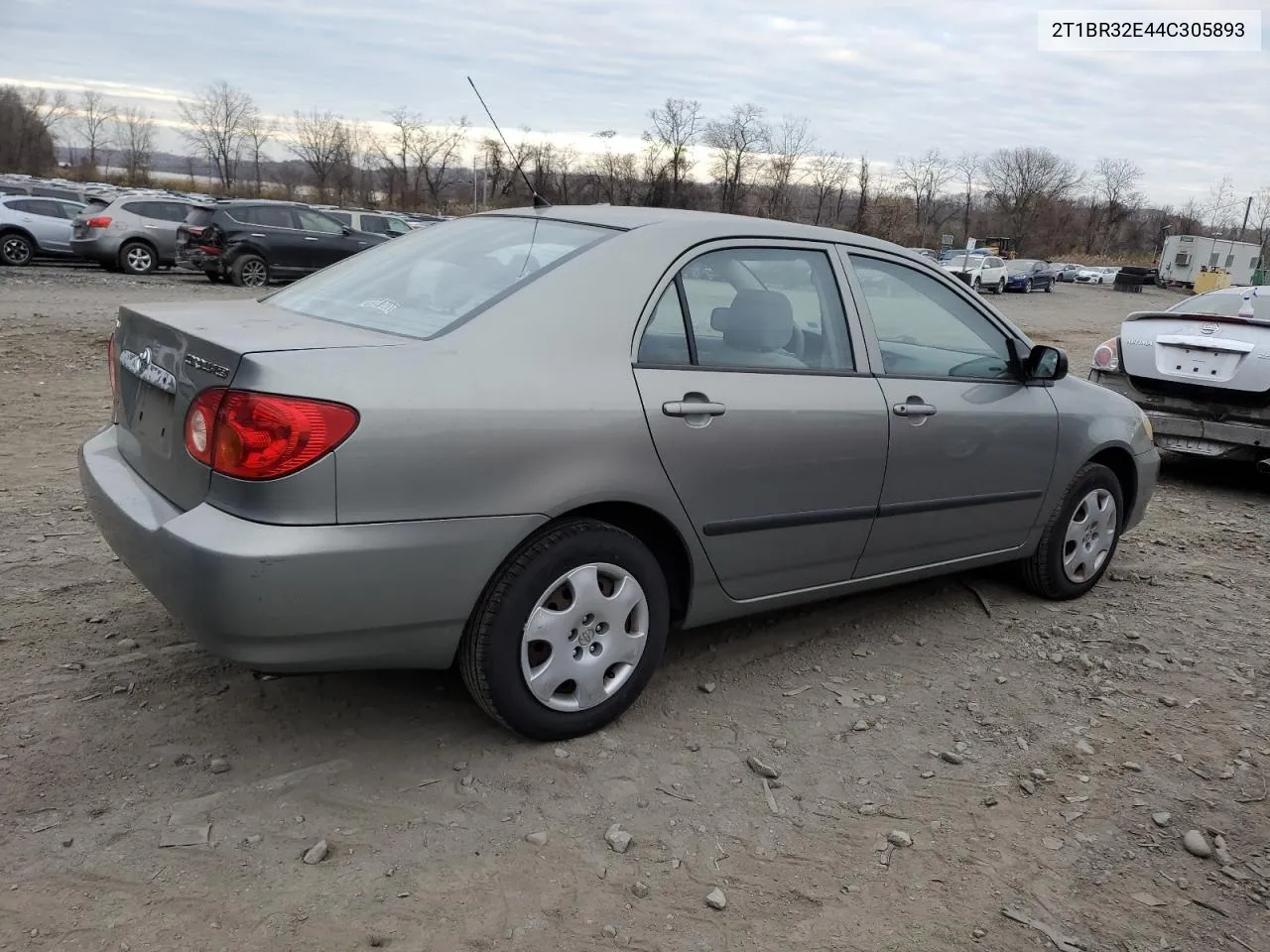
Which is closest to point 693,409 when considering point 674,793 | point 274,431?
point 674,793

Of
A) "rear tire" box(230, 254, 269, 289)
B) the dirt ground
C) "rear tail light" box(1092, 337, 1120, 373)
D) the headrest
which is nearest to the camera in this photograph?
the dirt ground

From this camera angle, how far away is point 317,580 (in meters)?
2.52

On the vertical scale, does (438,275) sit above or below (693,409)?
above

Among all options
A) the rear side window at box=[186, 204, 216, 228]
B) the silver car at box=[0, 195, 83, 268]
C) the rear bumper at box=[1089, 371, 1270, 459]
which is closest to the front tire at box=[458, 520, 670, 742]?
the rear bumper at box=[1089, 371, 1270, 459]

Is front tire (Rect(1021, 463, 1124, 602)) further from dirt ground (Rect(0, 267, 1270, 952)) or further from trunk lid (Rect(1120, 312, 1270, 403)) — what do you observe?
trunk lid (Rect(1120, 312, 1270, 403))

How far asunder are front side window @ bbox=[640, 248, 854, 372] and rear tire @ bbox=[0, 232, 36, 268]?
20.0m

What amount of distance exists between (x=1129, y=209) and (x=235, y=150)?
80940 millimetres

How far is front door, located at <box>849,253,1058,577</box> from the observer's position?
3760 mm

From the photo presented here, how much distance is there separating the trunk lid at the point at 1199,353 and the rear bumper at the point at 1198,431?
0.40 feet

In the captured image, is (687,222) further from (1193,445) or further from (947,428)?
(1193,445)

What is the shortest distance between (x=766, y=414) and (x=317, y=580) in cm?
150

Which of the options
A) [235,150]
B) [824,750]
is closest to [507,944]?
[824,750]

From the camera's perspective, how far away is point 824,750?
3.25 m

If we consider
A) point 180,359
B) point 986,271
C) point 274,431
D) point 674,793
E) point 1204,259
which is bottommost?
point 674,793
